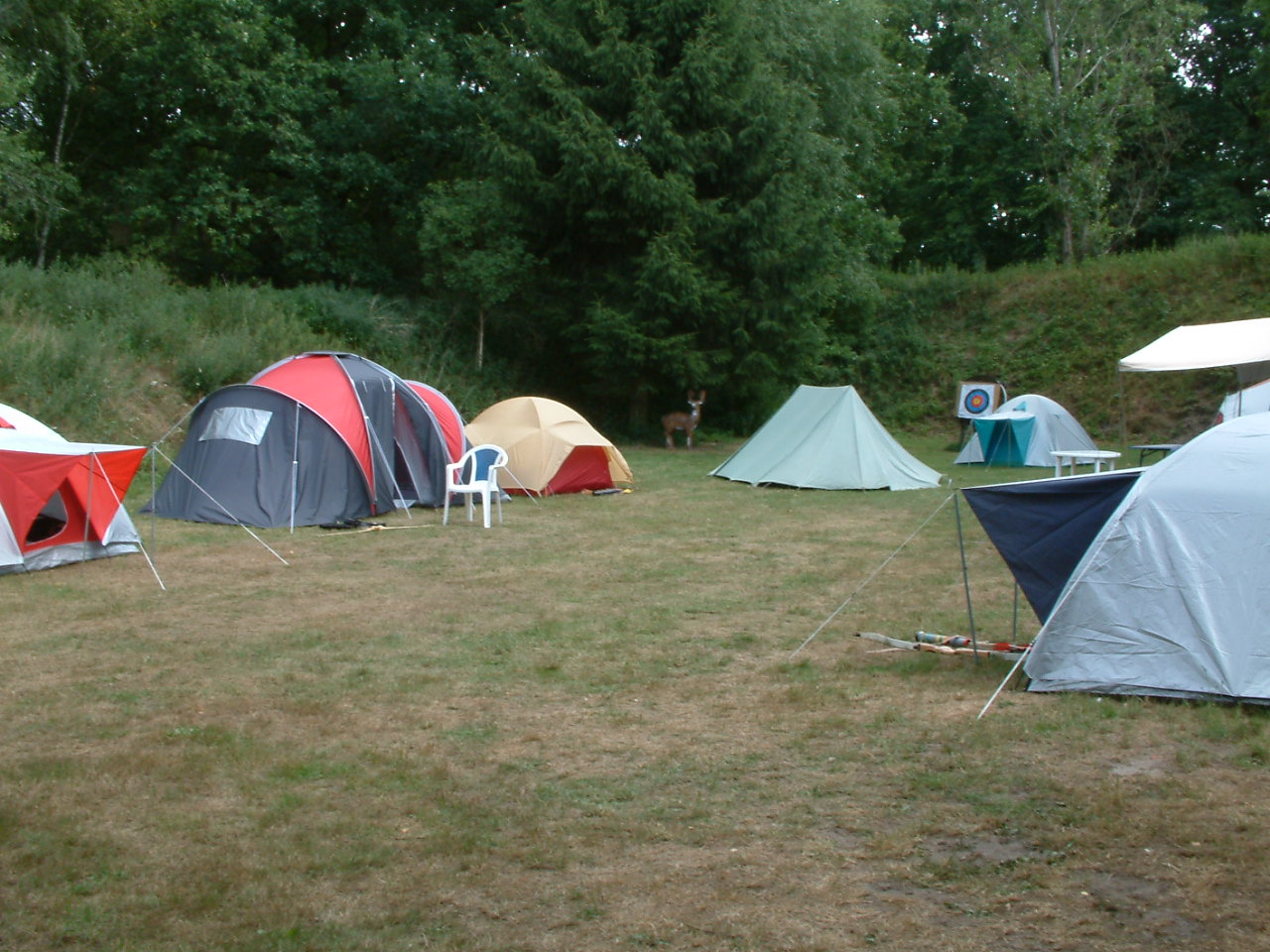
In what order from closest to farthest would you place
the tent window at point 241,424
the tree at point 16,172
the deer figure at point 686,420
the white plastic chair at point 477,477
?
the tent window at point 241,424 → the white plastic chair at point 477,477 → the tree at point 16,172 → the deer figure at point 686,420

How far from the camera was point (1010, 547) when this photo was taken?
6074 millimetres

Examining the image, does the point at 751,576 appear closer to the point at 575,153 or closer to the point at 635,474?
the point at 635,474

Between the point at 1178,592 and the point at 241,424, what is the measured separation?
8.59 metres

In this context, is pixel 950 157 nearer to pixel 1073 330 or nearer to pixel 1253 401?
pixel 1073 330

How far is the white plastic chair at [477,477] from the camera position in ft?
37.6

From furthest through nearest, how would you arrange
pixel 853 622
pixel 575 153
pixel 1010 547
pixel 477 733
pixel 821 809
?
pixel 575 153 → pixel 853 622 → pixel 1010 547 → pixel 477 733 → pixel 821 809

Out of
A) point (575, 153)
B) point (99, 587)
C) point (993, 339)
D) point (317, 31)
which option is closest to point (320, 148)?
point (317, 31)

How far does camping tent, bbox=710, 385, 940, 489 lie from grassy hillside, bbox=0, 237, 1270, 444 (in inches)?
257

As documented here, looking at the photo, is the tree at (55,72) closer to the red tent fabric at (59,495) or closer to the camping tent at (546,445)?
the camping tent at (546,445)

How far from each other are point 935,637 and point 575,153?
14449mm

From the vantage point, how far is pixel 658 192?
19234 mm

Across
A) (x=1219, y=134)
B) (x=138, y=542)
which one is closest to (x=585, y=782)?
(x=138, y=542)

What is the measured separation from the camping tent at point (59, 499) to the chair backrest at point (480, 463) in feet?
11.1

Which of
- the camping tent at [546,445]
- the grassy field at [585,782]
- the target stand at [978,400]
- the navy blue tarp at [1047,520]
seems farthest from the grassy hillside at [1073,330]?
the navy blue tarp at [1047,520]
